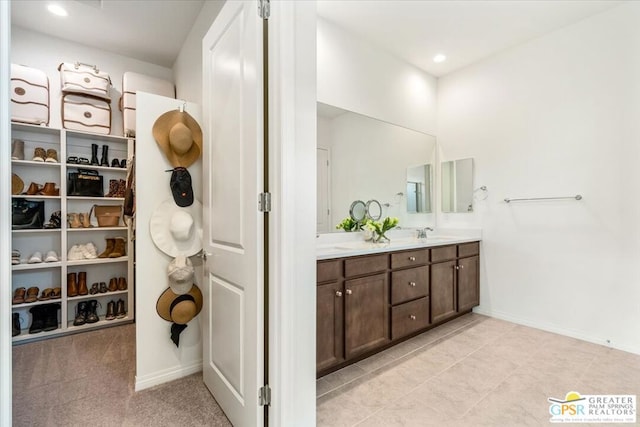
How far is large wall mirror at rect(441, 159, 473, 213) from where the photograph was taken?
11.1 feet

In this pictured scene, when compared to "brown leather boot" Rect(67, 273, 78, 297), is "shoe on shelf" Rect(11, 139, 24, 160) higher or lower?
higher

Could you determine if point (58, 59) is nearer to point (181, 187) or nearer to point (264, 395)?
point (181, 187)

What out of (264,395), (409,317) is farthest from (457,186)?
(264,395)

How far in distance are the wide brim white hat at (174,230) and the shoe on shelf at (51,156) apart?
1675 mm

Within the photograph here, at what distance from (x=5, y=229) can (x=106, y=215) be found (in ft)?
8.80

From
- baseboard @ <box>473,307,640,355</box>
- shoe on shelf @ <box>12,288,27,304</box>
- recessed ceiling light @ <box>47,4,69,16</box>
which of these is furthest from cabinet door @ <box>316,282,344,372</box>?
recessed ceiling light @ <box>47,4,69,16</box>

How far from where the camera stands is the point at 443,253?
9.22ft

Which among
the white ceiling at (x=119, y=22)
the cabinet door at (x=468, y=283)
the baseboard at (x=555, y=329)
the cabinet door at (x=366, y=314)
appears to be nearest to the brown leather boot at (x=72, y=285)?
the white ceiling at (x=119, y=22)

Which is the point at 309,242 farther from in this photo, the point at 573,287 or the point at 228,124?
the point at 573,287

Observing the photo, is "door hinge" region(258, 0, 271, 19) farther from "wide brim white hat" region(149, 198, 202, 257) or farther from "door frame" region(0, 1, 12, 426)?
"wide brim white hat" region(149, 198, 202, 257)

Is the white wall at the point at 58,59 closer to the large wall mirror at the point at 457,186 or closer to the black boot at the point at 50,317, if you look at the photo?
the black boot at the point at 50,317

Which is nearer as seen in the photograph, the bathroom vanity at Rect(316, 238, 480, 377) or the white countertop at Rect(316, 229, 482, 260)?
the bathroom vanity at Rect(316, 238, 480, 377)

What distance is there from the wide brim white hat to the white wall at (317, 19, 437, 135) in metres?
1.51

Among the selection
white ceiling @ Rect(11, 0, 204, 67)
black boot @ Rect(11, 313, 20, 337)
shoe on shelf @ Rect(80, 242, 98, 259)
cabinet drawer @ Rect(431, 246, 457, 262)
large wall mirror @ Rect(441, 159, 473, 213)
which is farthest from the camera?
large wall mirror @ Rect(441, 159, 473, 213)
